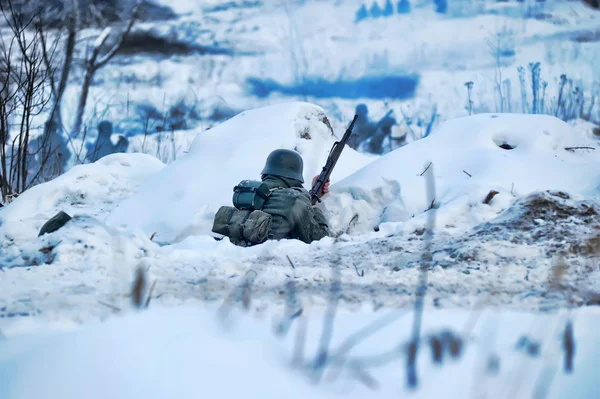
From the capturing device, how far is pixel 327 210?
4215 millimetres

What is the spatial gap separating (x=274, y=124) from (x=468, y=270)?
314cm

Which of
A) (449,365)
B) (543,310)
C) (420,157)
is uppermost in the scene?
(449,365)

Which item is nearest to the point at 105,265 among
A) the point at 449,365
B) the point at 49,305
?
the point at 49,305

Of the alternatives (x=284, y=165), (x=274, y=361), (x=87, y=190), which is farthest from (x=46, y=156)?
(x=274, y=361)

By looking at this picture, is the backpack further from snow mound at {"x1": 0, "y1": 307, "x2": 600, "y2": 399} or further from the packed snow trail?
snow mound at {"x1": 0, "y1": 307, "x2": 600, "y2": 399}

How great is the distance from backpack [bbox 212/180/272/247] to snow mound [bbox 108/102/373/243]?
0.61m

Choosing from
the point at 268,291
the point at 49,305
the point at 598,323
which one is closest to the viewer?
the point at 598,323

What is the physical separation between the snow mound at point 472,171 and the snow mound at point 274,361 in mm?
2188

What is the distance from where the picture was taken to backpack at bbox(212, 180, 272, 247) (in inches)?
133

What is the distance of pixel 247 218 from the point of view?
11.3 feet

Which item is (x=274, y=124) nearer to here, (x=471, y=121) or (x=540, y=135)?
(x=471, y=121)

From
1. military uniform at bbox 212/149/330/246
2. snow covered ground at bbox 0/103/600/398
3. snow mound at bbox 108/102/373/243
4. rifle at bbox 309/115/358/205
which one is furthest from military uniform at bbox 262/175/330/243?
snow mound at bbox 108/102/373/243

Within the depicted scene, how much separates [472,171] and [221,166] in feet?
6.93

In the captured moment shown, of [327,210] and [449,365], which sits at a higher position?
[449,365]
